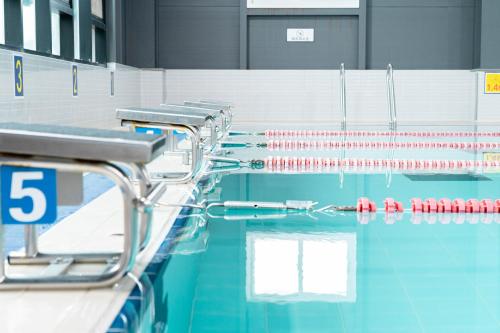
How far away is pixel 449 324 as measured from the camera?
8.18ft

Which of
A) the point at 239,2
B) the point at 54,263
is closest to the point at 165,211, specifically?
the point at 54,263

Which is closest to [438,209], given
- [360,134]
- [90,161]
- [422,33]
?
[90,161]

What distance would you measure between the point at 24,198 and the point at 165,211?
1.90m

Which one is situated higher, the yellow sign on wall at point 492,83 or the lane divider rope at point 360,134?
the yellow sign on wall at point 492,83

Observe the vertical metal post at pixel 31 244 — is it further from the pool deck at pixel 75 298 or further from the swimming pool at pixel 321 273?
the swimming pool at pixel 321 273

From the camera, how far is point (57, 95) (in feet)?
28.6

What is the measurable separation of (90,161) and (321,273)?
3.64 ft

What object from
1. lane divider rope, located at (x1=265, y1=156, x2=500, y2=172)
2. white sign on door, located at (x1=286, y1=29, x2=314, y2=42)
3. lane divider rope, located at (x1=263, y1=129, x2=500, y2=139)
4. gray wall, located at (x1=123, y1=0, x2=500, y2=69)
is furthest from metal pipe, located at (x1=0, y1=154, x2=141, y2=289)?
white sign on door, located at (x1=286, y1=29, x2=314, y2=42)

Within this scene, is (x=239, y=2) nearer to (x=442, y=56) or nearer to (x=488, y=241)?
(x=442, y=56)

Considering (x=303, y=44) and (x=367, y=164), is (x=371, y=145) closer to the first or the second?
(x=367, y=164)

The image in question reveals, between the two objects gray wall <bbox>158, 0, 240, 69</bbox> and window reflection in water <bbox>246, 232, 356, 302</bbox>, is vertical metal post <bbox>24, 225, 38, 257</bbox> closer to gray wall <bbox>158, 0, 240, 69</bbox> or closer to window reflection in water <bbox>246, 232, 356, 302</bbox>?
window reflection in water <bbox>246, 232, 356, 302</bbox>

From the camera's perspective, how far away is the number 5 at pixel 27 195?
8.77 feet

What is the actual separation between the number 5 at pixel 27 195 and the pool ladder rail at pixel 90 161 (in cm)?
4

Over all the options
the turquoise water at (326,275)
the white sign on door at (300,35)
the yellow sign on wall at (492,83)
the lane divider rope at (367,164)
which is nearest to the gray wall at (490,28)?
the yellow sign on wall at (492,83)
